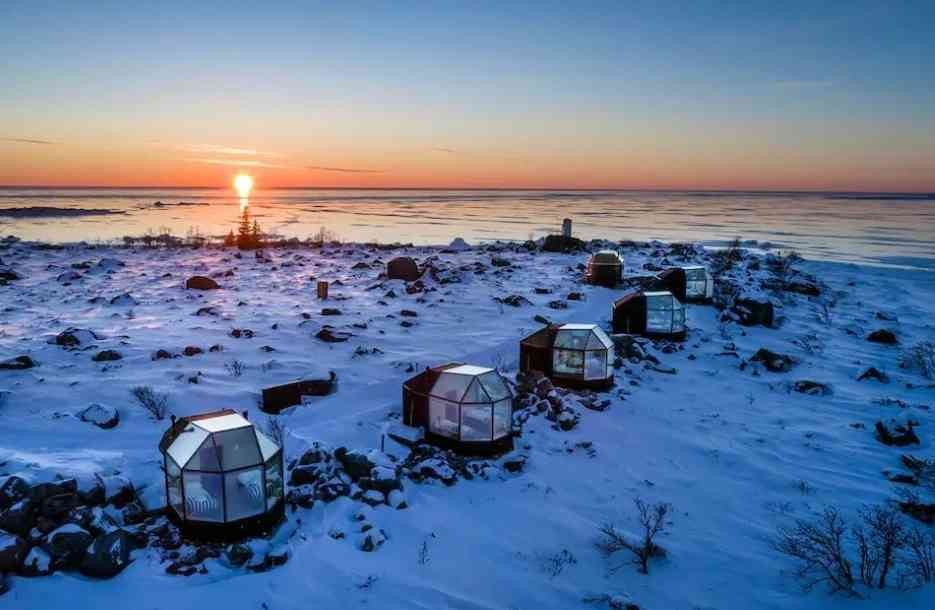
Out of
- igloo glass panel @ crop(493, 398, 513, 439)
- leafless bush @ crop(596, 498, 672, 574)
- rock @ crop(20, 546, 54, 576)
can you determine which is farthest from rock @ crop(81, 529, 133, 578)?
leafless bush @ crop(596, 498, 672, 574)

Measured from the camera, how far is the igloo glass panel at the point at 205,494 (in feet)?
32.4

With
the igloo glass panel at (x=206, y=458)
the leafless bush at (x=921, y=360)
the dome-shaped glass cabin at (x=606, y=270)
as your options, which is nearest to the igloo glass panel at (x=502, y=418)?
the igloo glass panel at (x=206, y=458)

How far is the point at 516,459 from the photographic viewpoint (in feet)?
43.7

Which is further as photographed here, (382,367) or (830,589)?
(382,367)

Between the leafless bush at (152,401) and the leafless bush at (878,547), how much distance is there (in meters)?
14.3

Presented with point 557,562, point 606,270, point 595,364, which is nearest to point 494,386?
point 557,562

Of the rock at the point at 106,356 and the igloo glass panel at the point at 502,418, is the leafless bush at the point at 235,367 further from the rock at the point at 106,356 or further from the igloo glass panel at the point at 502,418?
the igloo glass panel at the point at 502,418

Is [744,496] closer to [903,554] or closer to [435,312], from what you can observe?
[903,554]

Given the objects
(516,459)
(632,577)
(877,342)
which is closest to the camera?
(632,577)

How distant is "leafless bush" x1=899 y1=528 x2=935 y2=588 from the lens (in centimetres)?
940

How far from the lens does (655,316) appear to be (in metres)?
23.2

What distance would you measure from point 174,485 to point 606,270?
25803 millimetres

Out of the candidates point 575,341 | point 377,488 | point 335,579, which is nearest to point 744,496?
point 575,341

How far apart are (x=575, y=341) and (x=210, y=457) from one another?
10.7 m
